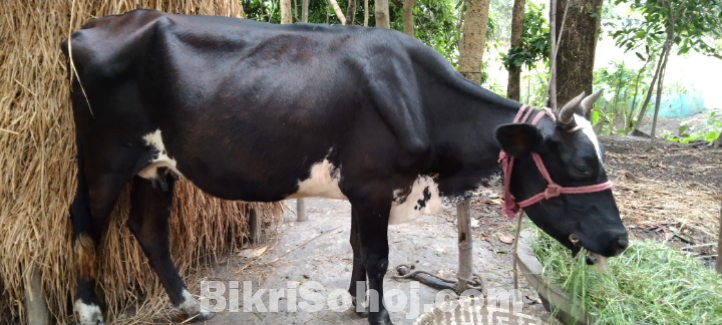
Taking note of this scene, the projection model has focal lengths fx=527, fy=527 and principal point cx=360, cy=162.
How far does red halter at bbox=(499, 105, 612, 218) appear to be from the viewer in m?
2.55

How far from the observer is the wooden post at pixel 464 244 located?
3.52 meters

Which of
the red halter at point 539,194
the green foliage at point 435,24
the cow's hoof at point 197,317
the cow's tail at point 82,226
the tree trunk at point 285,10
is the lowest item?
the cow's hoof at point 197,317

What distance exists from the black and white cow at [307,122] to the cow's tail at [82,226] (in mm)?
77

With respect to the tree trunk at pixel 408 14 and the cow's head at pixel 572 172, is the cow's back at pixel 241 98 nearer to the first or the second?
the cow's head at pixel 572 172

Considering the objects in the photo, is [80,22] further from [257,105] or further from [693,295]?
A: [693,295]

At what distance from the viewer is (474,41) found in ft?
16.1

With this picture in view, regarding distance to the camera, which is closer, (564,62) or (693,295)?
(693,295)

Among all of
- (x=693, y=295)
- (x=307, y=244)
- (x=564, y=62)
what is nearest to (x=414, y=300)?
(x=307, y=244)

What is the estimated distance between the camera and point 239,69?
2.73m

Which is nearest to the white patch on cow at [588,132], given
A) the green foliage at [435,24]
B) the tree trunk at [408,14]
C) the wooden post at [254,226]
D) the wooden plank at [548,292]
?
the wooden plank at [548,292]

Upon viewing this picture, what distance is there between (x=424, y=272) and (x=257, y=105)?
1.93 metres

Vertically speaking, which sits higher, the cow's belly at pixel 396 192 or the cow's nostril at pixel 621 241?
the cow's belly at pixel 396 192

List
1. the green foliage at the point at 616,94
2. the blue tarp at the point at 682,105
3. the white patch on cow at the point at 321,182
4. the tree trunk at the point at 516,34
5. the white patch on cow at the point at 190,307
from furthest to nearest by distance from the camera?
the blue tarp at the point at 682,105, the green foliage at the point at 616,94, the tree trunk at the point at 516,34, the white patch on cow at the point at 190,307, the white patch on cow at the point at 321,182

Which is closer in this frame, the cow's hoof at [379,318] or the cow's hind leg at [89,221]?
the cow's hind leg at [89,221]
